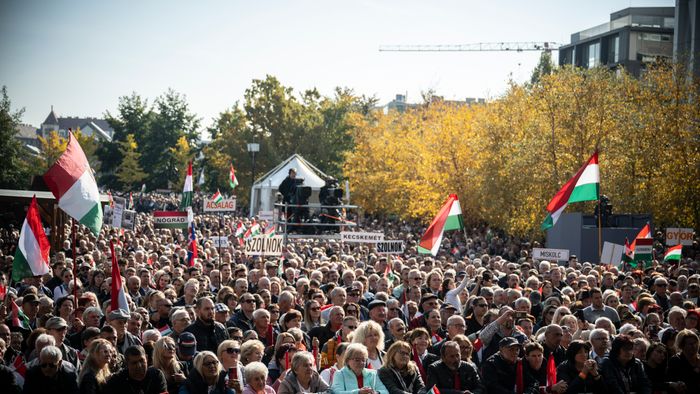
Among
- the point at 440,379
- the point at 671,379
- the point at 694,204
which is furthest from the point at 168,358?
the point at 694,204

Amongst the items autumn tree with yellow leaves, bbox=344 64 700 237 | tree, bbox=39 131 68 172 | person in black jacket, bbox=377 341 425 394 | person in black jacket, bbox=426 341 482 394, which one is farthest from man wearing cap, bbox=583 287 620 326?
tree, bbox=39 131 68 172

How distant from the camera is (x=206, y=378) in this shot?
8.30 metres

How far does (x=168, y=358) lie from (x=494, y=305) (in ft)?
20.9

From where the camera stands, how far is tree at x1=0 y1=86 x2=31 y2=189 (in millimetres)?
62250

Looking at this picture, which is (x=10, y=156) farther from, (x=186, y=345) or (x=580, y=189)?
(x=186, y=345)

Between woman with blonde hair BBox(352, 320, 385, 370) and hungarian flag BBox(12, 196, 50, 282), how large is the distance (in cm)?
611

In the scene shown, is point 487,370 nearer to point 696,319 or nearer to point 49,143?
point 696,319

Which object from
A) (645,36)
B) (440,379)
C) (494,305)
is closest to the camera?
(440,379)

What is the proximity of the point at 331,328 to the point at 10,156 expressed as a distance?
56.8 m

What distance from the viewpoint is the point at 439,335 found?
11695mm

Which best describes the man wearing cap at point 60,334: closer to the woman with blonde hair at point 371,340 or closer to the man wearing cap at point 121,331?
the man wearing cap at point 121,331

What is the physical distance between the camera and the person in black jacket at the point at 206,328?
10.7 m

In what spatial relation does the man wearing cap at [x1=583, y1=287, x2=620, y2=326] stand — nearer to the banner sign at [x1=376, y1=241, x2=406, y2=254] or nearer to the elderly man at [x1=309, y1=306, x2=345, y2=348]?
the elderly man at [x1=309, y1=306, x2=345, y2=348]

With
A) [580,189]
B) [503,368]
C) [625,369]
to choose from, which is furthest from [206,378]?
[580,189]
